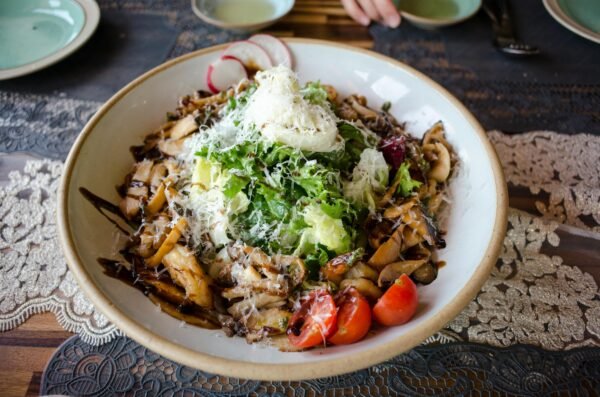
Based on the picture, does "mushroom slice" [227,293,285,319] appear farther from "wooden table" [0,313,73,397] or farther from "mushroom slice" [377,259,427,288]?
"wooden table" [0,313,73,397]

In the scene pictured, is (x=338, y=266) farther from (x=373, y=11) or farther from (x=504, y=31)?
(x=504, y=31)

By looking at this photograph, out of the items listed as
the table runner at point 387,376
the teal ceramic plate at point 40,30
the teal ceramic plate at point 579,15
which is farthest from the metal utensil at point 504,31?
the teal ceramic plate at point 40,30

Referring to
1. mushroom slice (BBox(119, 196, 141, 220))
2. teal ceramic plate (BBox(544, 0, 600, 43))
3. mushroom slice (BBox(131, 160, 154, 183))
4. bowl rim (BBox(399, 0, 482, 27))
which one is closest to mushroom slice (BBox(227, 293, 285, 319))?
mushroom slice (BBox(119, 196, 141, 220))

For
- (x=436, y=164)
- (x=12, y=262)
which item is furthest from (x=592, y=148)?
(x=12, y=262)

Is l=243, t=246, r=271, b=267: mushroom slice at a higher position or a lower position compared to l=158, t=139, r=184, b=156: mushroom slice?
lower

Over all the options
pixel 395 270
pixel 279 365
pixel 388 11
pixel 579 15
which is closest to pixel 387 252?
pixel 395 270

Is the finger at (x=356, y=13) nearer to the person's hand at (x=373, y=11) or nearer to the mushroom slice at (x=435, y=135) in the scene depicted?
the person's hand at (x=373, y=11)
